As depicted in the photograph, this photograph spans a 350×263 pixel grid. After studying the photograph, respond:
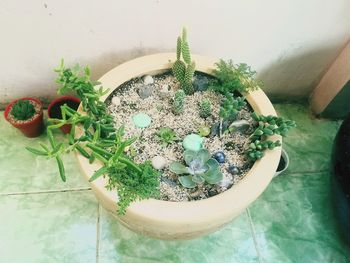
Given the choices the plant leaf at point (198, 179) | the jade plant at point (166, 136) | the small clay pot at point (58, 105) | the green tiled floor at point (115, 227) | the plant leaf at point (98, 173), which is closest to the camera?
the plant leaf at point (98, 173)

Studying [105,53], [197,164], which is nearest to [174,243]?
[197,164]

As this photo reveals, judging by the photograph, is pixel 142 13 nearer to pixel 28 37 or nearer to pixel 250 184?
pixel 28 37

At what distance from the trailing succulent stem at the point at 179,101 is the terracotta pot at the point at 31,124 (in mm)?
536

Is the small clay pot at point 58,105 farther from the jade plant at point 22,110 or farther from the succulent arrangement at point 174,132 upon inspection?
the succulent arrangement at point 174,132

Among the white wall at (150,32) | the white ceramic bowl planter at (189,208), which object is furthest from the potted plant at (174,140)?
the white wall at (150,32)

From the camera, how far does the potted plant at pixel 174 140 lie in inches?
37.2

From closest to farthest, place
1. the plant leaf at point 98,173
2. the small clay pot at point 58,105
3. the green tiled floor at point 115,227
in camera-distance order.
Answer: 1. the plant leaf at point 98,173
2. the green tiled floor at point 115,227
3. the small clay pot at point 58,105

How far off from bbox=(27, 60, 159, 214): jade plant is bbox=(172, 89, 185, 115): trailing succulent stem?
0.70 feet

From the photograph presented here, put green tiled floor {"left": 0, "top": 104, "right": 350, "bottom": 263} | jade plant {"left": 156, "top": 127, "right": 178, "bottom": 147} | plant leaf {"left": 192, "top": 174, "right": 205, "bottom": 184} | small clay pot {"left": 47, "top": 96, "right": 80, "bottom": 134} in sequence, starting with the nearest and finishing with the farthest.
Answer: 1. plant leaf {"left": 192, "top": 174, "right": 205, "bottom": 184}
2. jade plant {"left": 156, "top": 127, "right": 178, "bottom": 147}
3. green tiled floor {"left": 0, "top": 104, "right": 350, "bottom": 263}
4. small clay pot {"left": 47, "top": 96, "right": 80, "bottom": 134}

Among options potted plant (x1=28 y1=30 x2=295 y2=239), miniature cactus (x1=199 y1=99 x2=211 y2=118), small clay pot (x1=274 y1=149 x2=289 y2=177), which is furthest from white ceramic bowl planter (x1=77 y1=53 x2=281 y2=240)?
small clay pot (x1=274 y1=149 x2=289 y2=177)

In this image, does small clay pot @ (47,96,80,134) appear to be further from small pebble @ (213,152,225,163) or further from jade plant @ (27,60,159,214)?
small pebble @ (213,152,225,163)

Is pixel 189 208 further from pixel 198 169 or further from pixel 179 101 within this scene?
pixel 179 101

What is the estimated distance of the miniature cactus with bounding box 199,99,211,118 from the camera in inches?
44.9

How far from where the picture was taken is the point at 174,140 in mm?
1146
